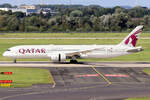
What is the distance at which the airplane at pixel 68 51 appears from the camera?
68750 millimetres

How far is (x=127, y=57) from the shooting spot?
81250 millimetres

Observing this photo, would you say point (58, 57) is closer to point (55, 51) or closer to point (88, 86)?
point (55, 51)

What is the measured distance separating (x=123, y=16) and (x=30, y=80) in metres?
153

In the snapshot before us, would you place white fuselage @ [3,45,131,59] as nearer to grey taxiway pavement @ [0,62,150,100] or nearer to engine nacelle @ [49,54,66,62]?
engine nacelle @ [49,54,66,62]

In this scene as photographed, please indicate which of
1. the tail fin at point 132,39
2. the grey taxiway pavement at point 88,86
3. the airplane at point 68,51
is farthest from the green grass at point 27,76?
the tail fin at point 132,39

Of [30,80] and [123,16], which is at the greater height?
[30,80]

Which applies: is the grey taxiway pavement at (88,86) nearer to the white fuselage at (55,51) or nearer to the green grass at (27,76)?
the green grass at (27,76)

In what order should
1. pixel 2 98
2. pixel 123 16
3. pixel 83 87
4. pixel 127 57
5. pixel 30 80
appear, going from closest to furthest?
pixel 2 98
pixel 83 87
pixel 30 80
pixel 127 57
pixel 123 16

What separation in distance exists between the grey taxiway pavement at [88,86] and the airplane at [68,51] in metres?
7.21

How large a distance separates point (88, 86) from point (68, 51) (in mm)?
23069

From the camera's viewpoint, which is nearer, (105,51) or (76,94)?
(76,94)

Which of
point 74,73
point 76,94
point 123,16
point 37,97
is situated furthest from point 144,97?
point 123,16

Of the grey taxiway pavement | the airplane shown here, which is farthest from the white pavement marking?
the grey taxiway pavement

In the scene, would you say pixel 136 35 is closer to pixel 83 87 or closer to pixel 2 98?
pixel 83 87
